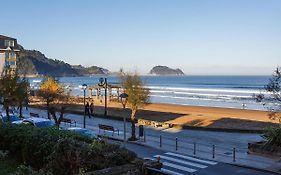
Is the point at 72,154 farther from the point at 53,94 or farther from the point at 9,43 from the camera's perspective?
the point at 9,43

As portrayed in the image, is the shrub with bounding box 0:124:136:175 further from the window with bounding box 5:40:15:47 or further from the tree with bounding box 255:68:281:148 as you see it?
the window with bounding box 5:40:15:47

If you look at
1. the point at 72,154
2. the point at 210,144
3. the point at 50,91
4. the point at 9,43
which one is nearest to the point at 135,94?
the point at 210,144

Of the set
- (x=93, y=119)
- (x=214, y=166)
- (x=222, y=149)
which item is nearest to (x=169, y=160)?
(x=214, y=166)

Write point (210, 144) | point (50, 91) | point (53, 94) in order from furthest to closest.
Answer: point (50, 91) < point (53, 94) < point (210, 144)

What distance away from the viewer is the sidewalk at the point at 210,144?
21453 millimetres

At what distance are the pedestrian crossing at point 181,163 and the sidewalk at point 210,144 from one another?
0.97 meters

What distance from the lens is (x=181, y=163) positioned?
20.7 m

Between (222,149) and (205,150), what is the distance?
1.09 metres

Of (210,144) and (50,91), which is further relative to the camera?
(50,91)

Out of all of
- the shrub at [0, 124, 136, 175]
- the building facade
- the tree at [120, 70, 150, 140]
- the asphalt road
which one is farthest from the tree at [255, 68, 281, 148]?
the building facade

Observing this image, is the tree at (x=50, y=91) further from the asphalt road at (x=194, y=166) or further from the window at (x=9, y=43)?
the window at (x=9, y=43)

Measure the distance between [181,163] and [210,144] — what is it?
635 cm

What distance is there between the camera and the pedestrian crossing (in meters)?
19.1

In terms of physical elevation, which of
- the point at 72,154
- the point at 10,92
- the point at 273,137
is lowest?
the point at 273,137
